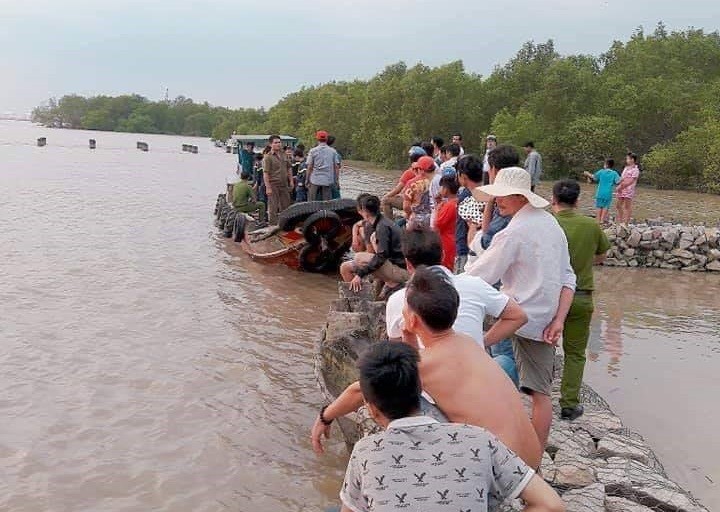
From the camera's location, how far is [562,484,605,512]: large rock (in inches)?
145

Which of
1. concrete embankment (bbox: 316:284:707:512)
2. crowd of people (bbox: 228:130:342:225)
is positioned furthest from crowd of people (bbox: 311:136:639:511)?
crowd of people (bbox: 228:130:342:225)

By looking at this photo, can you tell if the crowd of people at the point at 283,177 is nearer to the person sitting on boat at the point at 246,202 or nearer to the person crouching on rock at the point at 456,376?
the person sitting on boat at the point at 246,202

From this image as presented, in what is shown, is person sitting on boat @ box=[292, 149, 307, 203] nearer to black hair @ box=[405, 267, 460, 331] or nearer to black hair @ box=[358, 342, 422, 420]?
black hair @ box=[405, 267, 460, 331]

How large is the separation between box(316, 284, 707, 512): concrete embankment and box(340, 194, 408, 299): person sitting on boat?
0.81 metres

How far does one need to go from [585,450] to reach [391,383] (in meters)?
2.89

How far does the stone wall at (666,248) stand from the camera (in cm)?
1281

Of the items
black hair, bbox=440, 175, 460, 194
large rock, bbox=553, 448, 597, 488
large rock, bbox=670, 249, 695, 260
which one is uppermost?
black hair, bbox=440, 175, 460, 194

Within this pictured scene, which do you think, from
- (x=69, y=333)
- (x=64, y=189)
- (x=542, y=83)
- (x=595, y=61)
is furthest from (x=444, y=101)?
(x=69, y=333)

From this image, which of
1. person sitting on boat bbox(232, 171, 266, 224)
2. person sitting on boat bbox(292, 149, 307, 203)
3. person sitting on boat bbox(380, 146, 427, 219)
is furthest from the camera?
person sitting on boat bbox(232, 171, 266, 224)

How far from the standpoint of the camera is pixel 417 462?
6.84 ft

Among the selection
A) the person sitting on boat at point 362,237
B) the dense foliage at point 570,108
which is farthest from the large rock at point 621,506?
the dense foliage at point 570,108

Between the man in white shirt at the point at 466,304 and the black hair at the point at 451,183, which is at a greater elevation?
the black hair at the point at 451,183

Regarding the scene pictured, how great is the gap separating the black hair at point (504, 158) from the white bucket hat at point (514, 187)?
2.63 ft

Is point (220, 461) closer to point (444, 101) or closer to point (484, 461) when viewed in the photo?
point (484, 461)
